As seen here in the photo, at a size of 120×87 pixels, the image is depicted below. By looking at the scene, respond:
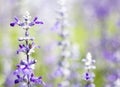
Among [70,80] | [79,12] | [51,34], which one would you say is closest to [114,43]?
[70,80]

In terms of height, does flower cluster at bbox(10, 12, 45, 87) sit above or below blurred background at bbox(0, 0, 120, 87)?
below

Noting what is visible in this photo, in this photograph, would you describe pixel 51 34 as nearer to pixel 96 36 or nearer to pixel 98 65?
pixel 96 36

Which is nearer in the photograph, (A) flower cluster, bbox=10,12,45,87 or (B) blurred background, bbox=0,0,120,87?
(A) flower cluster, bbox=10,12,45,87

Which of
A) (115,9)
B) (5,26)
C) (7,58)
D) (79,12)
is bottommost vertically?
(7,58)

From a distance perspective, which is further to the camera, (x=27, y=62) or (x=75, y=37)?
(x=75, y=37)

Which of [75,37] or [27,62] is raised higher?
[75,37]

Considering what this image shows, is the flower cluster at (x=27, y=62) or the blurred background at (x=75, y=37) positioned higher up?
the blurred background at (x=75, y=37)

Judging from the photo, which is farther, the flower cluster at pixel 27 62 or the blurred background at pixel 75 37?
the blurred background at pixel 75 37

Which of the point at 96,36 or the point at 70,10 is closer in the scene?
the point at 96,36
